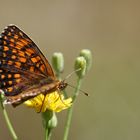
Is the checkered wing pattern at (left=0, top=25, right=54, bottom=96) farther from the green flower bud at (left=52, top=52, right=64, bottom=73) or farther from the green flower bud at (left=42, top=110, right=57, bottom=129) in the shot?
the green flower bud at (left=52, top=52, right=64, bottom=73)

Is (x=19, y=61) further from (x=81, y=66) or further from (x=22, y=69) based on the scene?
(x=81, y=66)

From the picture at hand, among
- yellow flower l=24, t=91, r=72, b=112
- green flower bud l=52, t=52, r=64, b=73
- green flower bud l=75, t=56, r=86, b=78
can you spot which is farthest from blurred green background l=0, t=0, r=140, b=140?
yellow flower l=24, t=91, r=72, b=112

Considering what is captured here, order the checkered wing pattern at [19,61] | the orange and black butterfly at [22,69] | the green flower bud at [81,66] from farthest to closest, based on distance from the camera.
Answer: the green flower bud at [81,66] < the checkered wing pattern at [19,61] < the orange and black butterfly at [22,69]

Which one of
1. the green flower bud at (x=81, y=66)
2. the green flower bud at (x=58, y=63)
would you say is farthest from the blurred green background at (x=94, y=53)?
the green flower bud at (x=81, y=66)

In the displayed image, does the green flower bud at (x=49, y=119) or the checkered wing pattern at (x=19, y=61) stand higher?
the checkered wing pattern at (x=19, y=61)

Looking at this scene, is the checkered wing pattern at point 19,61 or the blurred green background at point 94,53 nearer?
the checkered wing pattern at point 19,61

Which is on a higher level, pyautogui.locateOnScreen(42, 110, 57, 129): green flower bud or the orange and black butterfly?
the orange and black butterfly

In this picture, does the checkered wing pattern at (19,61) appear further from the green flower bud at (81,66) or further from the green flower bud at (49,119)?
the green flower bud at (81,66)

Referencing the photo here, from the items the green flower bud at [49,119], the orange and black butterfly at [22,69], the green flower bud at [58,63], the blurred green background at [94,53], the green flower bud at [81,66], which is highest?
the orange and black butterfly at [22,69]

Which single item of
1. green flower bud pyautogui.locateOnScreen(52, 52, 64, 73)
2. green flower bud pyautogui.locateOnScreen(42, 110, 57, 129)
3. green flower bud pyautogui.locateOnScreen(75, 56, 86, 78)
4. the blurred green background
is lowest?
the blurred green background
